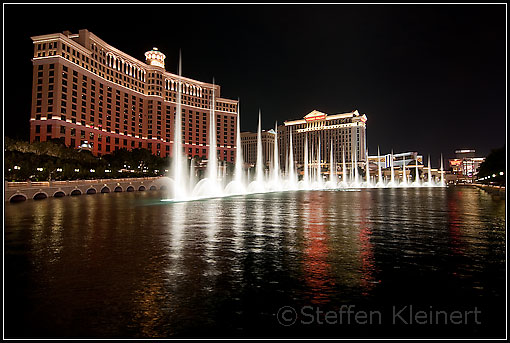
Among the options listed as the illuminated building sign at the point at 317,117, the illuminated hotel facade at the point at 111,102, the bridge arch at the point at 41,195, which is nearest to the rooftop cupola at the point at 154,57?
the illuminated hotel facade at the point at 111,102

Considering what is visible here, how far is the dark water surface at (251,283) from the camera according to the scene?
557cm

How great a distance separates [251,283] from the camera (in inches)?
296

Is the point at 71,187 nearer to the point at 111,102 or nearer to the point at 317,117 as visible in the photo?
the point at 111,102

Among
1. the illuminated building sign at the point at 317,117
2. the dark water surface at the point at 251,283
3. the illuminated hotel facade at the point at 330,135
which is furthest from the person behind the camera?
the illuminated building sign at the point at 317,117

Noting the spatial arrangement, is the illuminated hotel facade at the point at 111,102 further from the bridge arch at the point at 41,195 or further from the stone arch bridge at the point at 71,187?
the bridge arch at the point at 41,195

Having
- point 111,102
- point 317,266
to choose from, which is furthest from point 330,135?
point 317,266

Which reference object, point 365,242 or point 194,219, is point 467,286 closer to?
point 365,242

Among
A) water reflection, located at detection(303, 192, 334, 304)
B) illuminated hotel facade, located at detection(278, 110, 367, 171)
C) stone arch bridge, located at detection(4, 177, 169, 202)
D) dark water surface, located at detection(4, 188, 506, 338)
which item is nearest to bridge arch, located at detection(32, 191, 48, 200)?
stone arch bridge, located at detection(4, 177, 169, 202)

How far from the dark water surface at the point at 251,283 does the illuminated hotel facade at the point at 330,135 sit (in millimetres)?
158705

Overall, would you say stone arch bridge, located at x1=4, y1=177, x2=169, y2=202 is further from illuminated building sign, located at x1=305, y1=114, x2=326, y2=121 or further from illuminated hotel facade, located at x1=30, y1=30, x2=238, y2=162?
illuminated building sign, located at x1=305, y1=114, x2=326, y2=121

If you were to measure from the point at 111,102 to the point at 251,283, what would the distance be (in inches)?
5141

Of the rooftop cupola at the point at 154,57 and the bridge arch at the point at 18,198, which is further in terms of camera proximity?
the rooftop cupola at the point at 154,57

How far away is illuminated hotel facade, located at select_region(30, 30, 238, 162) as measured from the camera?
9781 centimetres

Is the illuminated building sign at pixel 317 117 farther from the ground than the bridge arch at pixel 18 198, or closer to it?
farther from the ground
